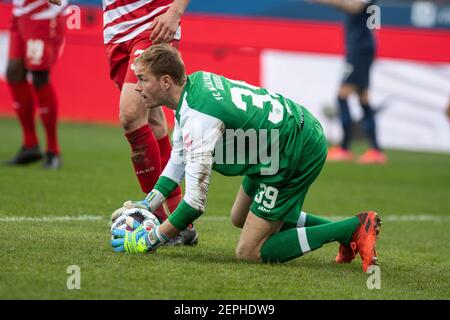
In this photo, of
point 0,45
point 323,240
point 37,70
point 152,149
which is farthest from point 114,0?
point 0,45

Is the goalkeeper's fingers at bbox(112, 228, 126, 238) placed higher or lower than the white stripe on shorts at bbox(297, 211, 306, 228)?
higher

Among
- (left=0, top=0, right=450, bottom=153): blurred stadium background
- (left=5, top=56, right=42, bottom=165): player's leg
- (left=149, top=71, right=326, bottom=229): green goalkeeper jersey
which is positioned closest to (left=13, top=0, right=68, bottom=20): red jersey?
(left=5, top=56, right=42, bottom=165): player's leg

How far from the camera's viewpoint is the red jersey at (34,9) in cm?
912

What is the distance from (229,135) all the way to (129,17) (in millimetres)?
1299

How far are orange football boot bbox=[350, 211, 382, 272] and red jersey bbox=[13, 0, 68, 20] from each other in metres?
5.10

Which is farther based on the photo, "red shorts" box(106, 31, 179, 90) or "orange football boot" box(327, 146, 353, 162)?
"orange football boot" box(327, 146, 353, 162)

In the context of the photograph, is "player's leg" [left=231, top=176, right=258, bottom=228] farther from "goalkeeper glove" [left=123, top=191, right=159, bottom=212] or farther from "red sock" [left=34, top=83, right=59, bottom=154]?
"red sock" [left=34, top=83, right=59, bottom=154]

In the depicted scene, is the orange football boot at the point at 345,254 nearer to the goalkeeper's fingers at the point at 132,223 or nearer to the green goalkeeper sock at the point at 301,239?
the green goalkeeper sock at the point at 301,239

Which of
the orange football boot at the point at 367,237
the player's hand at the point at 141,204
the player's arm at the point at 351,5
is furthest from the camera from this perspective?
the player's arm at the point at 351,5

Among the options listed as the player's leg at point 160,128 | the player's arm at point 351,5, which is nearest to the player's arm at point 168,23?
the player's leg at point 160,128

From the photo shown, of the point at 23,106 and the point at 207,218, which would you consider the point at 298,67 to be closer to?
the point at 23,106

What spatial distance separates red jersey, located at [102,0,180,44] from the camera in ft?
18.8

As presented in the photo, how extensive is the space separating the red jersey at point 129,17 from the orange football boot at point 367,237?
5.45 ft

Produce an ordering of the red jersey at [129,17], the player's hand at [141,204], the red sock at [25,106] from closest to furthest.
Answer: the player's hand at [141,204] → the red jersey at [129,17] → the red sock at [25,106]
